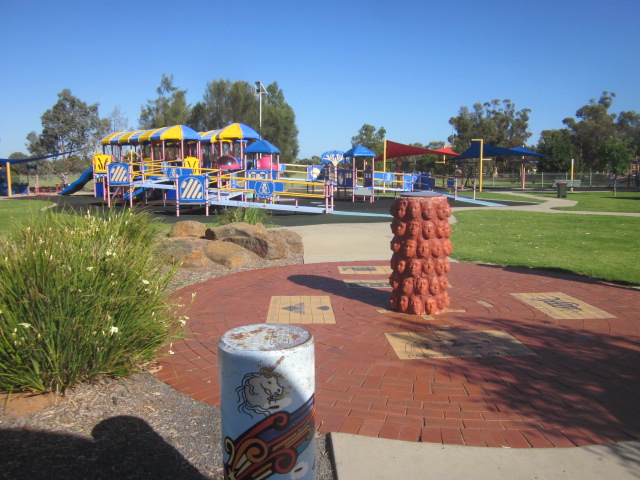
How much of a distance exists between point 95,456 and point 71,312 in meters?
1.04

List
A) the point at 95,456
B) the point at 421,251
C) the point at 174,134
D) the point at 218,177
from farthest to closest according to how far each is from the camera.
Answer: the point at 174,134, the point at 218,177, the point at 421,251, the point at 95,456

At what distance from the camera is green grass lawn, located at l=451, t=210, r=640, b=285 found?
8695 millimetres

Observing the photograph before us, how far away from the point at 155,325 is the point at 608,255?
894cm

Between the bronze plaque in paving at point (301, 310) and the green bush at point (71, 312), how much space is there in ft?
5.90

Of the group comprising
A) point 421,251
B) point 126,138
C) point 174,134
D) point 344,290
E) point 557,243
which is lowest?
point 344,290

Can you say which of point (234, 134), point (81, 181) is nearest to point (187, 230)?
point (234, 134)

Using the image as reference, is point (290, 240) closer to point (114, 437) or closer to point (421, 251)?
point (421, 251)

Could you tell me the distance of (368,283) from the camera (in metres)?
7.52

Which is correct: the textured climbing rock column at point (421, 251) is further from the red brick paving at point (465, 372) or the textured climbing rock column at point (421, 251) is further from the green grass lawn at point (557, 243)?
the green grass lawn at point (557, 243)

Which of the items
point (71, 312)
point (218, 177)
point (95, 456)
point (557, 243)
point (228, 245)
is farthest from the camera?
point (218, 177)

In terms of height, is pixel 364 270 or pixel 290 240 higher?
pixel 290 240

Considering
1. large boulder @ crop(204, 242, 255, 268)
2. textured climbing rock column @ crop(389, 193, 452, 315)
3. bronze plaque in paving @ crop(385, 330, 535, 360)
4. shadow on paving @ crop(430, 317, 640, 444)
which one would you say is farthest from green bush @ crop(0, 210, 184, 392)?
large boulder @ crop(204, 242, 255, 268)

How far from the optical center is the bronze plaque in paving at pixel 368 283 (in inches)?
289

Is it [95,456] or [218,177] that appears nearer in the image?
[95,456]
